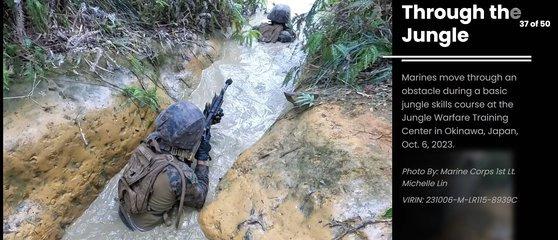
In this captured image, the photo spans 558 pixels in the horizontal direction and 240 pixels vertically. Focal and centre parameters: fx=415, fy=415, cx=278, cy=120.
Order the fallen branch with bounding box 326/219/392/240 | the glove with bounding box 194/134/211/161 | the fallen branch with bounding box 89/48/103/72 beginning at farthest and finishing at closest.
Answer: the fallen branch with bounding box 89/48/103/72
the glove with bounding box 194/134/211/161
the fallen branch with bounding box 326/219/392/240

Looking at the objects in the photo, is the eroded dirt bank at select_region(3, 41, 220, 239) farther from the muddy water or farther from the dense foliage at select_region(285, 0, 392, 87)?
the dense foliage at select_region(285, 0, 392, 87)

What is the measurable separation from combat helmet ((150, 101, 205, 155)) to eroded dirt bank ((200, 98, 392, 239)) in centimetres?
51

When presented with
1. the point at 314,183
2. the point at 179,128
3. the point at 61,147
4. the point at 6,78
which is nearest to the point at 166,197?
the point at 179,128

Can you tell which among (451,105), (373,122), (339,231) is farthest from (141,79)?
(451,105)

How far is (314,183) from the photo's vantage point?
10.0 ft

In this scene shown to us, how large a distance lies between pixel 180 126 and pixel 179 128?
0.02 metres

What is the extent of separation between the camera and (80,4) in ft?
14.8

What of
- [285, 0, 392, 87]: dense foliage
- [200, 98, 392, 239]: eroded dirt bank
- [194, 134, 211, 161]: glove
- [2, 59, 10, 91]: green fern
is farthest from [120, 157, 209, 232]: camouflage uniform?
[285, 0, 392, 87]: dense foliage

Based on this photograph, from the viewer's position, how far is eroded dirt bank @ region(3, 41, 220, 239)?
3096 mm

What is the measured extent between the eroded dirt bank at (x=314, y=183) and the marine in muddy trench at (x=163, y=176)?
0.95 ft

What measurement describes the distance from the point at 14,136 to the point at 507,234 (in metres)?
3.27

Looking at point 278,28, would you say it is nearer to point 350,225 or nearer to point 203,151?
point 203,151

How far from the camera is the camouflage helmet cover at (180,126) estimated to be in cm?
330

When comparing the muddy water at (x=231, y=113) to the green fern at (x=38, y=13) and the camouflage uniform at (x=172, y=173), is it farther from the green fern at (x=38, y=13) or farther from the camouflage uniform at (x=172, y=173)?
the green fern at (x=38, y=13)
